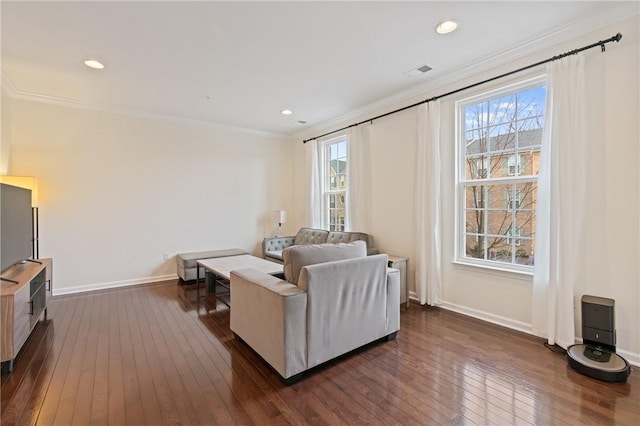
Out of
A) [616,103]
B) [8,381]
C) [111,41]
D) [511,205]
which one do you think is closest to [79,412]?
[8,381]

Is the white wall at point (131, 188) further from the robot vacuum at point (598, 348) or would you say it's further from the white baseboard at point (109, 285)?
the robot vacuum at point (598, 348)

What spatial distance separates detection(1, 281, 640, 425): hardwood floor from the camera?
5.96 feet

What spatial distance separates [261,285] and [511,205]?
2769 mm

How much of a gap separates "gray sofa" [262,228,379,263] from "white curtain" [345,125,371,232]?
260mm

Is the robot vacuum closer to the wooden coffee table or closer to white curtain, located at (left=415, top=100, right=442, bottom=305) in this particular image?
white curtain, located at (left=415, top=100, right=442, bottom=305)

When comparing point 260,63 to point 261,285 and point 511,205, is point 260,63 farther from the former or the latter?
point 511,205

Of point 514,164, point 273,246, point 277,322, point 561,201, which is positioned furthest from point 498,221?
point 273,246

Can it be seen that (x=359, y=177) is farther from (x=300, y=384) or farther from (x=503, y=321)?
(x=300, y=384)

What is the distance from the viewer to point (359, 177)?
4.82m

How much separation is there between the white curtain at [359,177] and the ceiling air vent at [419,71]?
1245mm

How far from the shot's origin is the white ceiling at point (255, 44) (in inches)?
93.4

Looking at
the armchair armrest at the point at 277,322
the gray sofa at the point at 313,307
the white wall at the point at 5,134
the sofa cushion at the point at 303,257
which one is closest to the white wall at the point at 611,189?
the gray sofa at the point at 313,307

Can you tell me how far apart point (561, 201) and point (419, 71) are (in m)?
2.04

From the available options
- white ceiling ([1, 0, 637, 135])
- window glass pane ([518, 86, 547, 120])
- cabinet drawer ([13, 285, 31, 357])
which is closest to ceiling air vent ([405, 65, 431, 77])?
white ceiling ([1, 0, 637, 135])
